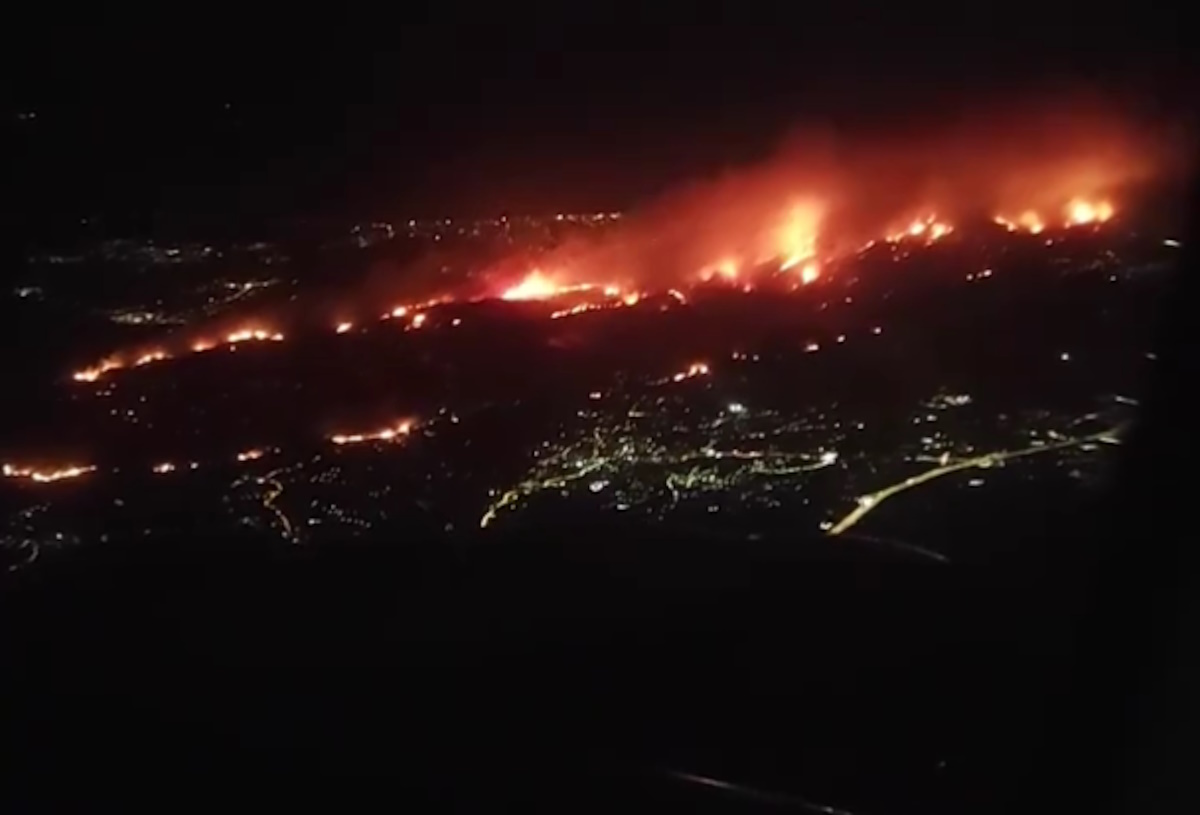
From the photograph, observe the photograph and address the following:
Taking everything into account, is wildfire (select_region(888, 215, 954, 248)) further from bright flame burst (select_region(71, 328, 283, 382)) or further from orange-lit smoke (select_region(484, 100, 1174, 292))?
bright flame burst (select_region(71, 328, 283, 382))

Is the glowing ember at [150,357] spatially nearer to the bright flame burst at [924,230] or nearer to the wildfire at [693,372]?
the wildfire at [693,372]

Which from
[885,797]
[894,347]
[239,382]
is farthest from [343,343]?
[885,797]

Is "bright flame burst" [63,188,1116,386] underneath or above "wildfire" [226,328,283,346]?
above

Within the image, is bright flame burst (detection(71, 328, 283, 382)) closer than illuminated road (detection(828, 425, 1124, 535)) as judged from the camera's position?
No

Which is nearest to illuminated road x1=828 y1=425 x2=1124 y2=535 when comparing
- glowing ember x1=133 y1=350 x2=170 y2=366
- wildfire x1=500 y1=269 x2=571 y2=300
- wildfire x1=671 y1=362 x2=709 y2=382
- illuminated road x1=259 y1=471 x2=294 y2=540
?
wildfire x1=671 y1=362 x2=709 y2=382

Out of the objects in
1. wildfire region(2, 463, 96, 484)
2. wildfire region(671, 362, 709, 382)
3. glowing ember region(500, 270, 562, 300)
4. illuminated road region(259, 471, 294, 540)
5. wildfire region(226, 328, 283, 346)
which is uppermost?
glowing ember region(500, 270, 562, 300)

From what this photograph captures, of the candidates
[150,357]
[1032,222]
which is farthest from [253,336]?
[1032,222]
